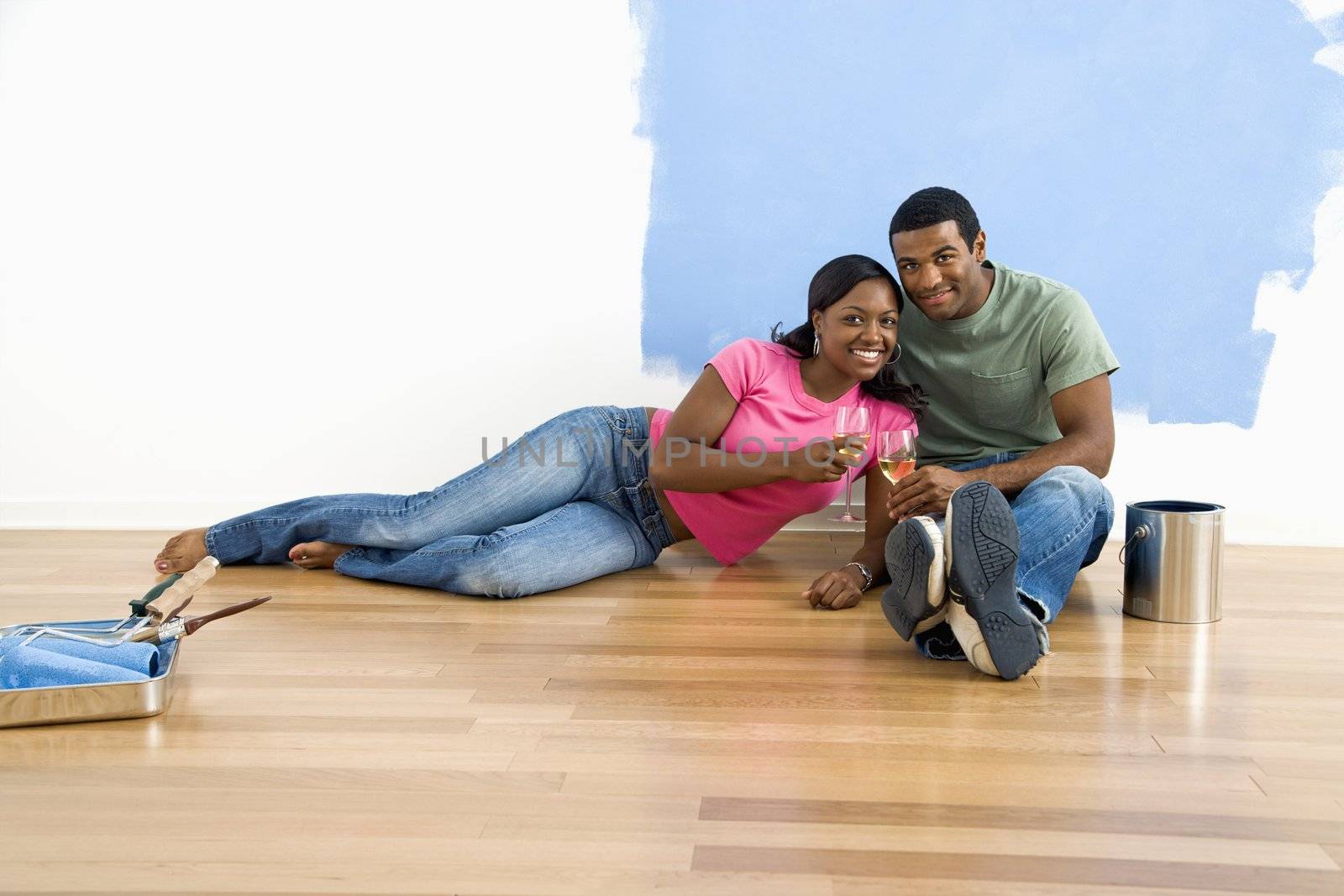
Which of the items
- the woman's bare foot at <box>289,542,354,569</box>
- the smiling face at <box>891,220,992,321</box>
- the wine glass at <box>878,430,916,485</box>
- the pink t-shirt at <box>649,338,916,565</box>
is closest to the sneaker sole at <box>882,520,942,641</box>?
the wine glass at <box>878,430,916,485</box>

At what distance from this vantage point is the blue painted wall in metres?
3.15

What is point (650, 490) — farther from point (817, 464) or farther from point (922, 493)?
point (922, 493)

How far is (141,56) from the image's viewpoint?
3.37m

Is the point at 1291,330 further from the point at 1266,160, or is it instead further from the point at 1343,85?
the point at 1343,85

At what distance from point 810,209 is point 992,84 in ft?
2.07

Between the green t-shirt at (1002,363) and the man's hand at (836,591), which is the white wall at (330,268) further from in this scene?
the man's hand at (836,591)

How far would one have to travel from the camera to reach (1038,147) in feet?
10.5

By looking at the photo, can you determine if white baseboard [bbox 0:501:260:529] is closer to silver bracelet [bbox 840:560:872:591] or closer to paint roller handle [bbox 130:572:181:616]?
paint roller handle [bbox 130:572:181:616]

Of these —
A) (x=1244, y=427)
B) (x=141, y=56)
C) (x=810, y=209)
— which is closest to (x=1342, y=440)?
(x=1244, y=427)

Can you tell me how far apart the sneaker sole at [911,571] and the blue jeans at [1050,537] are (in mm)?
88

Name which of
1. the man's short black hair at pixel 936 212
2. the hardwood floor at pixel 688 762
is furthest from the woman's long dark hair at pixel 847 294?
the hardwood floor at pixel 688 762

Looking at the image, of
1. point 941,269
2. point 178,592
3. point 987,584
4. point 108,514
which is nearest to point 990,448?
point 941,269

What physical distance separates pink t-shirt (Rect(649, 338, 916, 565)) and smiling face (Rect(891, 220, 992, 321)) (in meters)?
0.26

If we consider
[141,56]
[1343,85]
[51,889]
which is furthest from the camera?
[141,56]
